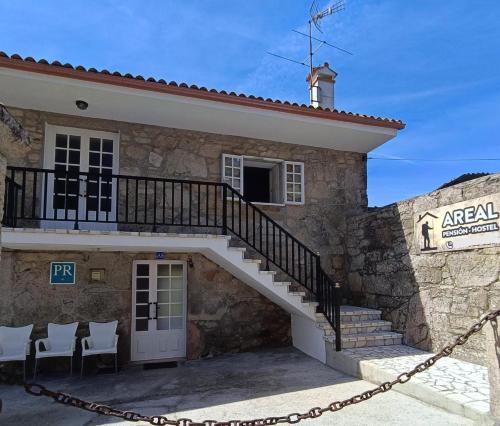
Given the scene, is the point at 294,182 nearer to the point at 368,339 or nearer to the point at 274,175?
the point at 274,175

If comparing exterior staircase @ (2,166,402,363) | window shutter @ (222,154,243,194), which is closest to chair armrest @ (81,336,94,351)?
exterior staircase @ (2,166,402,363)

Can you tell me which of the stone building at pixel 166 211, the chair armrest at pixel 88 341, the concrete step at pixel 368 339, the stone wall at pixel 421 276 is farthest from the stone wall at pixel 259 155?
the chair armrest at pixel 88 341

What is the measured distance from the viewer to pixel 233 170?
7840 millimetres

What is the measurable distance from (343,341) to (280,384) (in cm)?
148

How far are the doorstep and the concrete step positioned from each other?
0.13 m

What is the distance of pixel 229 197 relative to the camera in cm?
762

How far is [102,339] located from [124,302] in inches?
28.2

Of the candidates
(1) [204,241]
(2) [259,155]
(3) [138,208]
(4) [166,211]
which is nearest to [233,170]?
(2) [259,155]

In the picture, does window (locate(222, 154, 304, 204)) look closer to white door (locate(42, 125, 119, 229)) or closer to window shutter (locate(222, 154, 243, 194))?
window shutter (locate(222, 154, 243, 194))

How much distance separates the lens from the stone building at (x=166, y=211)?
20.1 ft

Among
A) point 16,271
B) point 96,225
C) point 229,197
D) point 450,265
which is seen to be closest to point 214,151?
point 229,197

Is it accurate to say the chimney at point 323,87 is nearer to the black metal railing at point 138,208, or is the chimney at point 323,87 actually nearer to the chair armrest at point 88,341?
the black metal railing at point 138,208

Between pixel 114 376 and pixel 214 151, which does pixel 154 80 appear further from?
pixel 114 376

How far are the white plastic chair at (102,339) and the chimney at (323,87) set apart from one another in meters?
6.59
